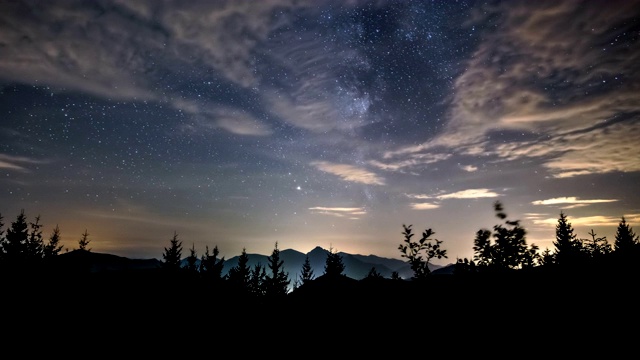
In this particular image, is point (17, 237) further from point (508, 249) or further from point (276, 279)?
point (508, 249)

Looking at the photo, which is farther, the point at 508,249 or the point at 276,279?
the point at 276,279

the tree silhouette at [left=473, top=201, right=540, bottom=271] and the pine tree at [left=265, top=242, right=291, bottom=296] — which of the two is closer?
the tree silhouette at [left=473, top=201, right=540, bottom=271]

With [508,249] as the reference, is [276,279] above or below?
below

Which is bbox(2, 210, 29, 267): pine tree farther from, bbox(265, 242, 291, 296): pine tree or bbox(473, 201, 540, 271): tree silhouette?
bbox(473, 201, 540, 271): tree silhouette

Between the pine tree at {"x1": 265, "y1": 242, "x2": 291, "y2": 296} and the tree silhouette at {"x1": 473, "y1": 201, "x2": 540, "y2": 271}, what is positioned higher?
the tree silhouette at {"x1": 473, "y1": 201, "x2": 540, "y2": 271}

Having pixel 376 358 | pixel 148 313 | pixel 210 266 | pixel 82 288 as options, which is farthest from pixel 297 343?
pixel 210 266

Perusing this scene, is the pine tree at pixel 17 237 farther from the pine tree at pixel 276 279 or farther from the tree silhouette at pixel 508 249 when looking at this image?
the tree silhouette at pixel 508 249

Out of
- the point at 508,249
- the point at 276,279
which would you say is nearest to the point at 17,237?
the point at 276,279

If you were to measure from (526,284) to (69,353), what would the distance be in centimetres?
1181

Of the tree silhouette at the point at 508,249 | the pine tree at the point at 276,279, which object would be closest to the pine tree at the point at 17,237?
the pine tree at the point at 276,279

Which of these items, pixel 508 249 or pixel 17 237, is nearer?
pixel 508 249

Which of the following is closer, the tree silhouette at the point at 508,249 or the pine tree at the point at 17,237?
the tree silhouette at the point at 508,249

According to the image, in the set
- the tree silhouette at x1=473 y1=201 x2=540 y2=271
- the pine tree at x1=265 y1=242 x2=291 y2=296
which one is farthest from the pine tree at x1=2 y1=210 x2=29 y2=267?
the tree silhouette at x1=473 y1=201 x2=540 y2=271

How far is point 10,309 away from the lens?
9125 mm
